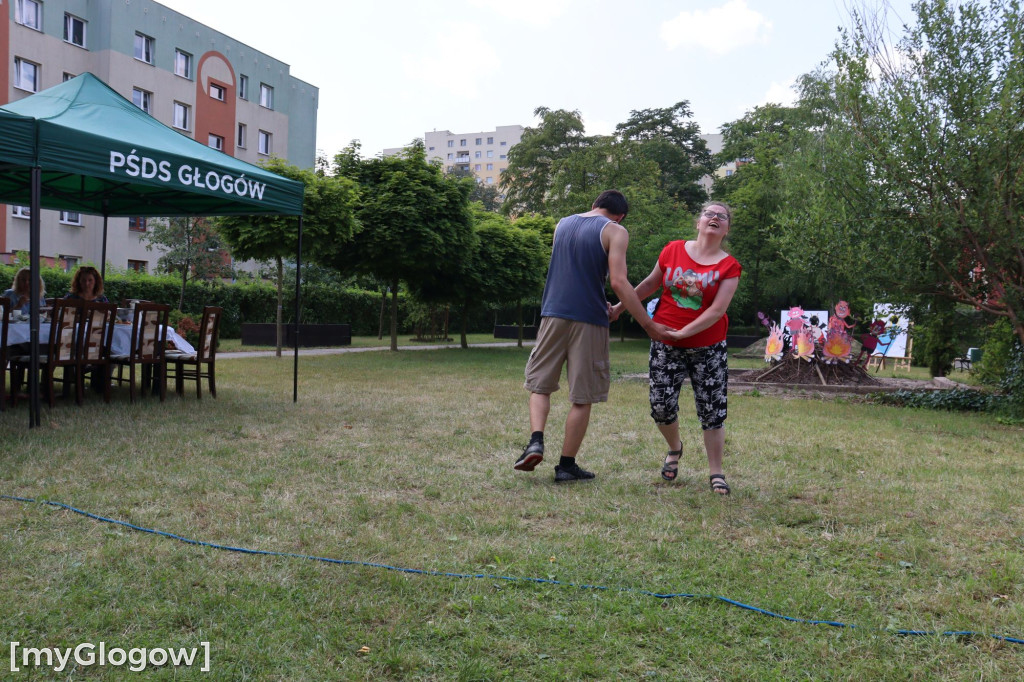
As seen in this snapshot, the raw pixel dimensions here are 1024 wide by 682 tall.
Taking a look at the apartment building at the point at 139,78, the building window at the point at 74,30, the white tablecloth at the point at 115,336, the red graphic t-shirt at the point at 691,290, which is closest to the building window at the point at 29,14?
the apartment building at the point at 139,78

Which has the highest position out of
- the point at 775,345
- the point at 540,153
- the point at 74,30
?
the point at 74,30

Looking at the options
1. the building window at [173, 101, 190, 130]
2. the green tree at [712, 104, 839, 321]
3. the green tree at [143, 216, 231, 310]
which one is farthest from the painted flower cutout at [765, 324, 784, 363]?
the building window at [173, 101, 190, 130]

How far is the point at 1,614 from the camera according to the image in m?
2.46

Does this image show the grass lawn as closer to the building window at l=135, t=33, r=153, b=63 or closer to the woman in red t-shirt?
the woman in red t-shirt

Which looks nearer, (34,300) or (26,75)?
(34,300)

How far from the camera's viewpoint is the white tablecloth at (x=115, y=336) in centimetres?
687

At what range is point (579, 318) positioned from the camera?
15.0 feet

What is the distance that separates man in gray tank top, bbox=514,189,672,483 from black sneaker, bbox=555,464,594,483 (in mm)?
260

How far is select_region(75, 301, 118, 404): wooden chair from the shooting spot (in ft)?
22.9

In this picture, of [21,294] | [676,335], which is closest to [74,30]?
[21,294]

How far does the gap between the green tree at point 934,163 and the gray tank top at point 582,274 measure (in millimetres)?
6108

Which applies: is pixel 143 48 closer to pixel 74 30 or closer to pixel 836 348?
pixel 74 30

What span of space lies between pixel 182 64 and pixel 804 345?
1159 inches

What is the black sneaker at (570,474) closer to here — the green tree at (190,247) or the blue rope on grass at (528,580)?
the blue rope on grass at (528,580)
